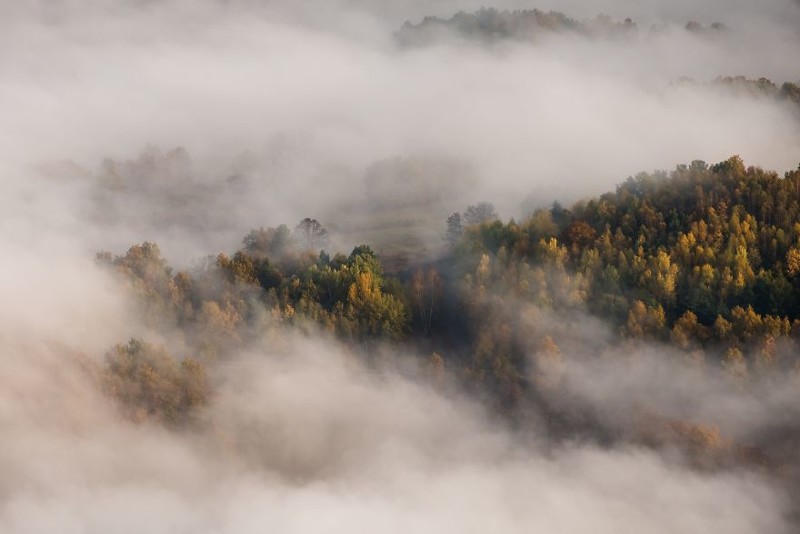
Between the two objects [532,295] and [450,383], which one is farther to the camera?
[532,295]

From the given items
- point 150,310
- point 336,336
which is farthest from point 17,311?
point 336,336

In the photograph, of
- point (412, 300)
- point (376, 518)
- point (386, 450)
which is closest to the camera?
point (376, 518)

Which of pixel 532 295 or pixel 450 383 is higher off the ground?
pixel 532 295

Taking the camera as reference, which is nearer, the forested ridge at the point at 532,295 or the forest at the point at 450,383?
the forest at the point at 450,383

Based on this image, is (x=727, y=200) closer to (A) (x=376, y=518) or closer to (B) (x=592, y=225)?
(B) (x=592, y=225)

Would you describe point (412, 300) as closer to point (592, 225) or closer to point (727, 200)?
point (592, 225)

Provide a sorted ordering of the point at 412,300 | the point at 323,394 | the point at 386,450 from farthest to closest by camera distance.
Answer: the point at 412,300
the point at 323,394
the point at 386,450

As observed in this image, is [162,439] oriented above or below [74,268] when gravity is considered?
below

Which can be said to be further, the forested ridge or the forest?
the forested ridge

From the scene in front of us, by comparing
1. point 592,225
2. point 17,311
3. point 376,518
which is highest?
point 592,225

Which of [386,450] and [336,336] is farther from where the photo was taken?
[336,336]
